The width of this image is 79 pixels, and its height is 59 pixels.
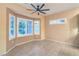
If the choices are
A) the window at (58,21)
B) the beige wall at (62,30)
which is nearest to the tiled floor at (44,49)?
the beige wall at (62,30)

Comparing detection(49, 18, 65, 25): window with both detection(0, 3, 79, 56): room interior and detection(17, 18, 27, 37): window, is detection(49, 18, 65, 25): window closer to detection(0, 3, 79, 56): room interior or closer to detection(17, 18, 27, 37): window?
detection(0, 3, 79, 56): room interior

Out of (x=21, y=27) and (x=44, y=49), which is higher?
(x=21, y=27)

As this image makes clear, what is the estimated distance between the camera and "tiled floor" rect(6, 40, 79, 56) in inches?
85.3

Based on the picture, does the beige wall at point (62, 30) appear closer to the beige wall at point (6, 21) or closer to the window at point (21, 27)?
the beige wall at point (6, 21)

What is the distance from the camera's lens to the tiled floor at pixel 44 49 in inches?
85.3

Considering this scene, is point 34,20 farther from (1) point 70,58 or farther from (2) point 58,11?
(1) point 70,58

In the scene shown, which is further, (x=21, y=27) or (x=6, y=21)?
(x=21, y=27)

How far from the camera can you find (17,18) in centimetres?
226

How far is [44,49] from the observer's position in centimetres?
236

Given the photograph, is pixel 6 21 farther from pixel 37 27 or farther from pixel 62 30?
pixel 62 30

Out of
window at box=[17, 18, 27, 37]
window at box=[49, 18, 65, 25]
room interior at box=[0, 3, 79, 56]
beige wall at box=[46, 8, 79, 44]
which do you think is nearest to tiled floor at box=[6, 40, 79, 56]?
room interior at box=[0, 3, 79, 56]

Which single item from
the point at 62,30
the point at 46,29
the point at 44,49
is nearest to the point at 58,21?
the point at 62,30

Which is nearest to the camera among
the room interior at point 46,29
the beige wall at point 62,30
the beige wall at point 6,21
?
the beige wall at point 6,21

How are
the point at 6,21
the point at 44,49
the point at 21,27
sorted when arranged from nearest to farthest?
the point at 6,21
the point at 21,27
the point at 44,49
